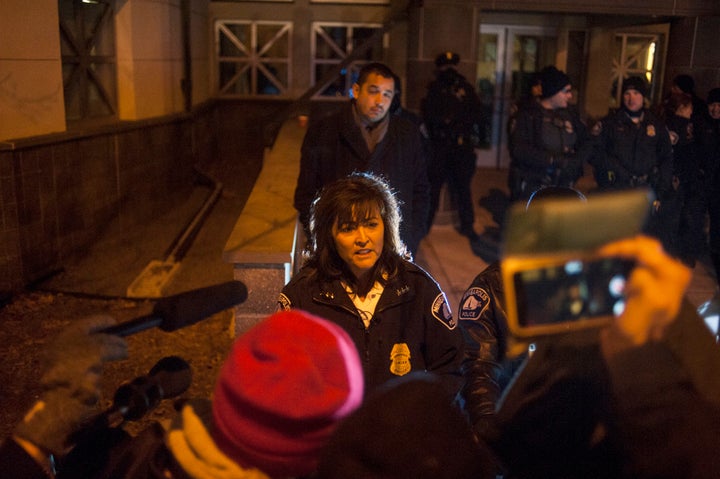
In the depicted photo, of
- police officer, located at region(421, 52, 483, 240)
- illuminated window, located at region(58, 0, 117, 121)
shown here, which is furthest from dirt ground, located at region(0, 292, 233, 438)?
police officer, located at region(421, 52, 483, 240)

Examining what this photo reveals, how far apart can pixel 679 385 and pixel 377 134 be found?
3377 mm

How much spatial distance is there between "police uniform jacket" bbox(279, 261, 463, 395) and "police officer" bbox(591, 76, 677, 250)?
13.1 ft

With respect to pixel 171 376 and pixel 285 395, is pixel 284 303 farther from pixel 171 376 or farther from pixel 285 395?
pixel 285 395

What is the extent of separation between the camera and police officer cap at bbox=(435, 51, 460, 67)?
316 inches

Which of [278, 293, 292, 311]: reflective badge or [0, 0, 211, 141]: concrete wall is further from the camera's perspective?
[0, 0, 211, 141]: concrete wall

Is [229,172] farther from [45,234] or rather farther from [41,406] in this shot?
[41,406]

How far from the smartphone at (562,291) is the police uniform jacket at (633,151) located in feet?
17.8

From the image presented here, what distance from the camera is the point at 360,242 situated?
273cm

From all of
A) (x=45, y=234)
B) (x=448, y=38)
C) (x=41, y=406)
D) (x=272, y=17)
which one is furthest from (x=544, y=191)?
(x=272, y=17)

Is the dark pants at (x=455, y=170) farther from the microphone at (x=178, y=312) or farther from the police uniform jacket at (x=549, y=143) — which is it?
the microphone at (x=178, y=312)

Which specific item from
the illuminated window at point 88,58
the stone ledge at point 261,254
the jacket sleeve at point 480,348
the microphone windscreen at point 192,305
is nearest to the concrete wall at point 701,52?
the stone ledge at point 261,254

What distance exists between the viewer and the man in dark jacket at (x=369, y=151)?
4.34 metres

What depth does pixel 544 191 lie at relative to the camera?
328 centimetres

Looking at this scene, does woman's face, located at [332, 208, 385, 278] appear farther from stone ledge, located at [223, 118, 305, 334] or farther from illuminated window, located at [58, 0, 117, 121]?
illuminated window, located at [58, 0, 117, 121]
